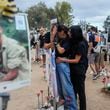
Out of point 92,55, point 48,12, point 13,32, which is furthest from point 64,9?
point 13,32

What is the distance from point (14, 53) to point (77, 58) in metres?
3.24

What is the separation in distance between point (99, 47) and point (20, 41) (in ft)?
34.8

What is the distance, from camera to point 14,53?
3.92m

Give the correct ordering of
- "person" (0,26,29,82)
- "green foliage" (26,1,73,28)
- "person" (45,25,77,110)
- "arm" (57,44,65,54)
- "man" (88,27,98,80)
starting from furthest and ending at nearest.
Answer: "green foliage" (26,1,73,28), "man" (88,27,98,80), "person" (45,25,77,110), "arm" (57,44,65,54), "person" (0,26,29,82)

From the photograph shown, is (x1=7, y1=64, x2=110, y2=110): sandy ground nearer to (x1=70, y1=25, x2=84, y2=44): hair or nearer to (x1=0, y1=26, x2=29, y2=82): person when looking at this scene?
(x1=70, y1=25, x2=84, y2=44): hair

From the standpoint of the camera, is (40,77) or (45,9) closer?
(40,77)

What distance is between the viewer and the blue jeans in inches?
279

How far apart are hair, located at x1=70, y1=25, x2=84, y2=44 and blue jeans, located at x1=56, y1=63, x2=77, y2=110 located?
0.45 metres

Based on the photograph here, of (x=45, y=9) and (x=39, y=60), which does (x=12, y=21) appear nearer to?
(x=39, y=60)

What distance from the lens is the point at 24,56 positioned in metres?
4.02

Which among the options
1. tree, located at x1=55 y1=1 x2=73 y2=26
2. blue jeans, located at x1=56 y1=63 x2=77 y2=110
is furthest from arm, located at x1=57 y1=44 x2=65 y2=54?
tree, located at x1=55 y1=1 x2=73 y2=26

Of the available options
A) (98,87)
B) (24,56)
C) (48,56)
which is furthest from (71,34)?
(98,87)

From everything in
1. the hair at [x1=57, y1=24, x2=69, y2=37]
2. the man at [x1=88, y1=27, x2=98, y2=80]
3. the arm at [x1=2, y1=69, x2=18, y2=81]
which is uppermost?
the hair at [x1=57, y1=24, x2=69, y2=37]

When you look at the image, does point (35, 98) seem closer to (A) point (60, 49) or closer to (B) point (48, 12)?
(A) point (60, 49)
